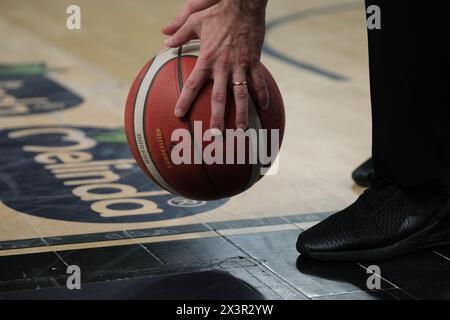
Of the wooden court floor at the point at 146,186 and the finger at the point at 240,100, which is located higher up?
the finger at the point at 240,100

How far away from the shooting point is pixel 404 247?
2.30 m

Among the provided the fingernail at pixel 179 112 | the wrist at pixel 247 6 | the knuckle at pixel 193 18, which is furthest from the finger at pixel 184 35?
the fingernail at pixel 179 112

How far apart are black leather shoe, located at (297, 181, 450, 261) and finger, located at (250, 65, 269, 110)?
365 millimetres

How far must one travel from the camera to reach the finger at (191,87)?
213 cm

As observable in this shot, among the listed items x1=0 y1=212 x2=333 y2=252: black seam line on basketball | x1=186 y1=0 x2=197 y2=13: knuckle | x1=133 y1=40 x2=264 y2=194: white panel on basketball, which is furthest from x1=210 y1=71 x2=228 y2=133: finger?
x1=0 y1=212 x2=333 y2=252: black seam line on basketball

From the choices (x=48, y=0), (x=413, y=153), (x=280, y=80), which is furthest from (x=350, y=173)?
(x=48, y=0)

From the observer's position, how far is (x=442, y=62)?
2219 mm

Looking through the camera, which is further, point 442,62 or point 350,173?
point 350,173

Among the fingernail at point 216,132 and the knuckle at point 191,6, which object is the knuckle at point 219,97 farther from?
the knuckle at point 191,6

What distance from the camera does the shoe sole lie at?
226cm

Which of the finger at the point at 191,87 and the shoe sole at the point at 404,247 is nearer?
the finger at the point at 191,87
